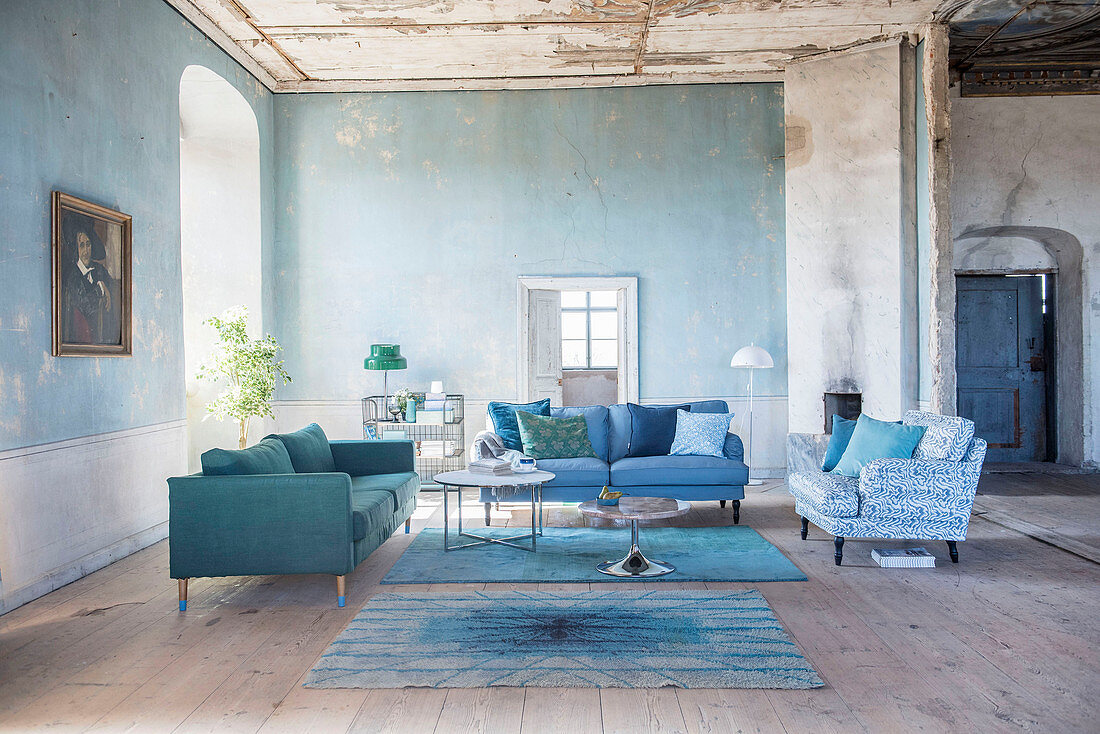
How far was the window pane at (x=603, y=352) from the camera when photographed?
12.1 m

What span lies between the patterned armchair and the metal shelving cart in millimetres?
4206

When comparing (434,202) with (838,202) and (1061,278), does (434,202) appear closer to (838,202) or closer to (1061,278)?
(838,202)

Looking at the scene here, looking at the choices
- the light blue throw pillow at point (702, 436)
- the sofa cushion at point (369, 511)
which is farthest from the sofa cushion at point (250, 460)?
the light blue throw pillow at point (702, 436)

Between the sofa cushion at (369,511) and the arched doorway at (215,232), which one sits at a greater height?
the arched doorway at (215,232)

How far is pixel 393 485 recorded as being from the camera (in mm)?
5645

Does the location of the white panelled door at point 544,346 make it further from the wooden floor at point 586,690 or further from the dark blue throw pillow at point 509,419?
the wooden floor at point 586,690

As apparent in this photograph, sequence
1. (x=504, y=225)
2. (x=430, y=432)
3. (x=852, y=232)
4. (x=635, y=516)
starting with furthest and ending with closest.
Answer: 1. (x=504, y=225)
2. (x=430, y=432)
3. (x=852, y=232)
4. (x=635, y=516)

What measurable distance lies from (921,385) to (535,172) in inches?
175

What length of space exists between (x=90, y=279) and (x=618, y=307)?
5097 mm

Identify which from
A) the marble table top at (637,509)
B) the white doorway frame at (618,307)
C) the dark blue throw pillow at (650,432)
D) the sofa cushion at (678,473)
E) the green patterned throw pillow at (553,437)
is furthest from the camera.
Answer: the white doorway frame at (618,307)

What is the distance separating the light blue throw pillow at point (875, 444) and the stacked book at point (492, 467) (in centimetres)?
237

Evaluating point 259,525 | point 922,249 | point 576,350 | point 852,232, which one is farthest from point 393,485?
point 576,350

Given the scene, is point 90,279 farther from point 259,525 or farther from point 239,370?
point 259,525

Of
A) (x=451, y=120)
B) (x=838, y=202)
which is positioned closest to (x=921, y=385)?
(x=838, y=202)
